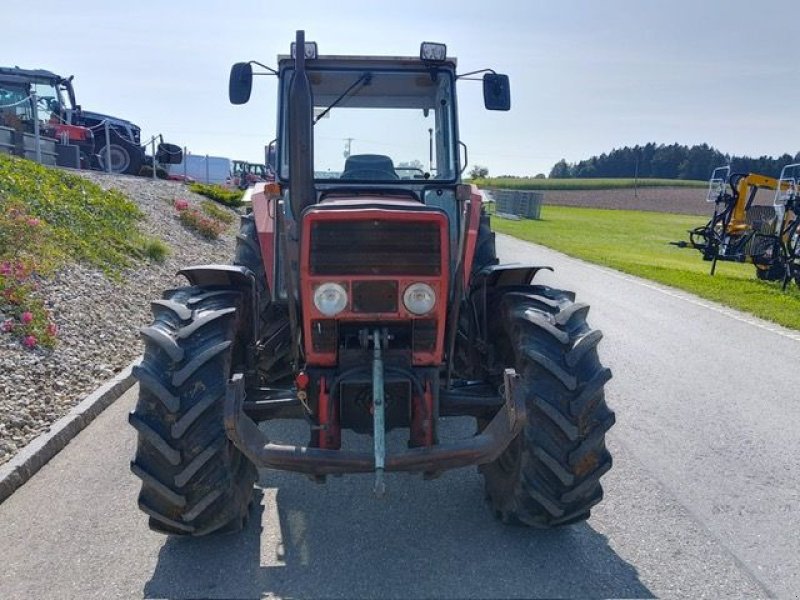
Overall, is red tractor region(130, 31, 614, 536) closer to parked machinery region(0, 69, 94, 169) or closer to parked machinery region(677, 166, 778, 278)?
parked machinery region(677, 166, 778, 278)

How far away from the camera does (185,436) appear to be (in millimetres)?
3418

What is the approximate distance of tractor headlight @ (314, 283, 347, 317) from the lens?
3.51m

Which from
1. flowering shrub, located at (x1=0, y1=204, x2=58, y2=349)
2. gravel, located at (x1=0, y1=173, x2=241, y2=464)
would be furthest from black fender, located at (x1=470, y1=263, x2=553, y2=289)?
flowering shrub, located at (x1=0, y1=204, x2=58, y2=349)

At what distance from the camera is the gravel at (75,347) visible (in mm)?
5121

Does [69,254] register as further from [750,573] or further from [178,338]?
[750,573]

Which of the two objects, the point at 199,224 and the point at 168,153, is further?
the point at 168,153

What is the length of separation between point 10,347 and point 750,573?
5.38 metres

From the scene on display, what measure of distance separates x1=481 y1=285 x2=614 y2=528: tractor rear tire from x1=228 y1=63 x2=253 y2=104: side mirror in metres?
2.57

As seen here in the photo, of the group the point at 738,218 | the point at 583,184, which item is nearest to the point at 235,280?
the point at 738,218

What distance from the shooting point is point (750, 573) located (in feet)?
11.7

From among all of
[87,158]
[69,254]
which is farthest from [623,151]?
[69,254]

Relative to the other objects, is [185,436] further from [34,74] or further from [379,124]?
[34,74]

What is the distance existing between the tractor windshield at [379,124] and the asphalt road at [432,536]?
197 cm

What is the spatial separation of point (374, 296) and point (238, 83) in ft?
7.40
